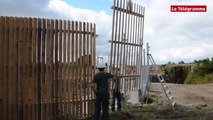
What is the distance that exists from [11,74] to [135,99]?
665 cm

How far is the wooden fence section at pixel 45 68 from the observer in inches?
439

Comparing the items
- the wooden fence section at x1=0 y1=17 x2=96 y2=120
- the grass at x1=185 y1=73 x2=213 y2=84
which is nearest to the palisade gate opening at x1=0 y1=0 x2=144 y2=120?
the wooden fence section at x1=0 y1=17 x2=96 y2=120

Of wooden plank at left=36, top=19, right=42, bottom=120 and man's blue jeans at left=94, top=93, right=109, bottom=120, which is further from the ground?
wooden plank at left=36, top=19, right=42, bottom=120

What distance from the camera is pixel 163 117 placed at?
542 inches

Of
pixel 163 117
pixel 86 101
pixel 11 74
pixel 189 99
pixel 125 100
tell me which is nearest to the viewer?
pixel 11 74

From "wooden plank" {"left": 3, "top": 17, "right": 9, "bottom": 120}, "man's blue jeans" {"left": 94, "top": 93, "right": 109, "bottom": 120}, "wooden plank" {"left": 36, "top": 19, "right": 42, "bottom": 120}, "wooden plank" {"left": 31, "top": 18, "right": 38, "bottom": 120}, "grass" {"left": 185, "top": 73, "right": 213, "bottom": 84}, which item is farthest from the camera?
"grass" {"left": 185, "top": 73, "right": 213, "bottom": 84}

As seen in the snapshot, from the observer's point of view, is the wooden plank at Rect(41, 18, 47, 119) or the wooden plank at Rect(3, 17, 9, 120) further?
the wooden plank at Rect(41, 18, 47, 119)

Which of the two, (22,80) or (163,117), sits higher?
(22,80)

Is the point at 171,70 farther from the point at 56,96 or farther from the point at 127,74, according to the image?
the point at 56,96

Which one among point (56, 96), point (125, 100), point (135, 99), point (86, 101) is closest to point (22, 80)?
point (56, 96)

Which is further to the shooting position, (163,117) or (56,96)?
(163,117)

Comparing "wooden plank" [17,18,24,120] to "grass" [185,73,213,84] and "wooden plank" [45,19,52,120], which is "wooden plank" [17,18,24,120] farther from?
"grass" [185,73,213,84]

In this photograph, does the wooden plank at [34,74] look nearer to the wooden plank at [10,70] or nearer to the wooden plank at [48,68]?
the wooden plank at [48,68]

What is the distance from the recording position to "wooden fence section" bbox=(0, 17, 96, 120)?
439 inches
